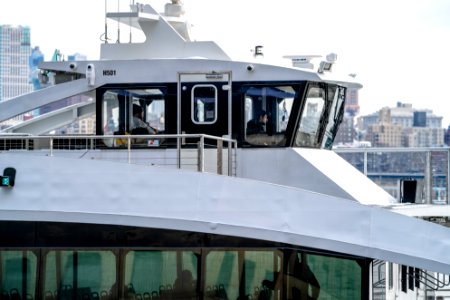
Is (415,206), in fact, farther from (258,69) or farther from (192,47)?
(192,47)

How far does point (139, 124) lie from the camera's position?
17.2m

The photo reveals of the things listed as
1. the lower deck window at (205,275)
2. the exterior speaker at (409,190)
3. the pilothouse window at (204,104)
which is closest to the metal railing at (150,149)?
the pilothouse window at (204,104)

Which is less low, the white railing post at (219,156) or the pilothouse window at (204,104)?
the pilothouse window at (204,104)

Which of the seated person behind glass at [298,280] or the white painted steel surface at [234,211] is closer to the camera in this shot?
the white painted steel surface at [234,211]

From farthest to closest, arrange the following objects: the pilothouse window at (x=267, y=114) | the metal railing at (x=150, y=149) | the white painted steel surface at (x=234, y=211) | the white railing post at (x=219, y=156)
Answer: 1. the pilothouse window at (x=267, y=114)
2. the metal railing at (x=150, y=149)
3. the white railing post at (x=219, y=156)
4. the white painted steel surface at (x=234, y=211)

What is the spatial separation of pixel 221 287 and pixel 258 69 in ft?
12.0

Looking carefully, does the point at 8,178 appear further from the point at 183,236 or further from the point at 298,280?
the point at 298,280

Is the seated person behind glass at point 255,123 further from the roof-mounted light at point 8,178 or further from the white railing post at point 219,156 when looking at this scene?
the roof-mounted light at point 8,178

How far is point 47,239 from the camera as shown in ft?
48.9

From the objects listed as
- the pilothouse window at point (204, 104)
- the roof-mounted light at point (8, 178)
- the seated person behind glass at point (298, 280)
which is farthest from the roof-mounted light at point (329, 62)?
the roof-mounted light at point (8, 178)

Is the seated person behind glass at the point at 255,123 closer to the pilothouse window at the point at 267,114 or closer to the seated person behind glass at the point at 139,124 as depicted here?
the pilothouse window at the point at 267,114

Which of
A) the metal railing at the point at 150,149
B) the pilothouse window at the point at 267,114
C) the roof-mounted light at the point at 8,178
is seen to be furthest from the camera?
the pilothouse window at the point at 267,114

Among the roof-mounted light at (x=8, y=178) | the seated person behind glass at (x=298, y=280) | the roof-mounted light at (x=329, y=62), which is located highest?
the roof-mounted light at (x=329, y=62)

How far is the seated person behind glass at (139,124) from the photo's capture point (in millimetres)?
17177
